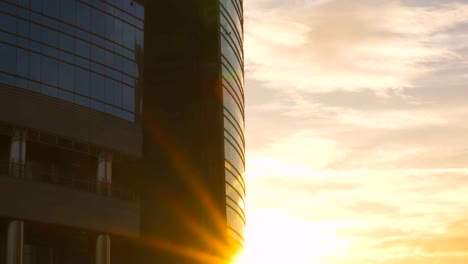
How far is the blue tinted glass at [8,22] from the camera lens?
52.8m

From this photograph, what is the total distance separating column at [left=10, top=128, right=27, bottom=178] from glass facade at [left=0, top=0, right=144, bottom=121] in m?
3.29

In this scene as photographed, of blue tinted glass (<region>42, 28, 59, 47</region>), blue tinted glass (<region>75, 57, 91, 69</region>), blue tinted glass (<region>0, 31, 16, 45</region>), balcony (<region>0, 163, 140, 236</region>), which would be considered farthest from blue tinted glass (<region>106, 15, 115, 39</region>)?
balcony (<region>0, 163, 140, 236</region>)

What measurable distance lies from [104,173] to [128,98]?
6.67m

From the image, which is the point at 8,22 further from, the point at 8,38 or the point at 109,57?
the point at 109,57

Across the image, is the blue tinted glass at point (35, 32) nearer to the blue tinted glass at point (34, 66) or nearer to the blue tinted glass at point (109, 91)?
the blue tinted glass at point (34, 66)

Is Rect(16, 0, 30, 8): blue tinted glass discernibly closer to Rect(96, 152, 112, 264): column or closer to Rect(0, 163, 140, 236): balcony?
Rect(0, 163, 140, 236): balcony

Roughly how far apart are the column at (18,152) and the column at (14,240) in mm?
3496

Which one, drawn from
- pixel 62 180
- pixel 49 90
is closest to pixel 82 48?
pixel 49 90

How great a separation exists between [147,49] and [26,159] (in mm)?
18813

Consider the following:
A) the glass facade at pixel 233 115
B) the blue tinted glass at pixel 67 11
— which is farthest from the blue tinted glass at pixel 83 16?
the glass facade at pixel 233 115

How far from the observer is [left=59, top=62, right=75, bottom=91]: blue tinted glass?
5631 cm

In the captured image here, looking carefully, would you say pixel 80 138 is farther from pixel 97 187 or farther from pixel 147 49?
pixel 147 49

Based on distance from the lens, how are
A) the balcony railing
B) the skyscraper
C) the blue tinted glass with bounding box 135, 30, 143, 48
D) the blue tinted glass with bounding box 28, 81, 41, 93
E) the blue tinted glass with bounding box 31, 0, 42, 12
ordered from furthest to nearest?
the blue tinted glass with bounding box 135, 30, 143, 48, the blue tinted glass with bounding box 31, 0, 42, 12, the blue tinted glass with bounding box 28, 81, 41, 93, the skyscraper, the balcony railing

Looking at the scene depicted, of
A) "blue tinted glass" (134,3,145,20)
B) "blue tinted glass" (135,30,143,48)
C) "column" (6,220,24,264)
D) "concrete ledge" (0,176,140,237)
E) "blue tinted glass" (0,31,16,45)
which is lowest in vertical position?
"column" (6,220,24,264)
